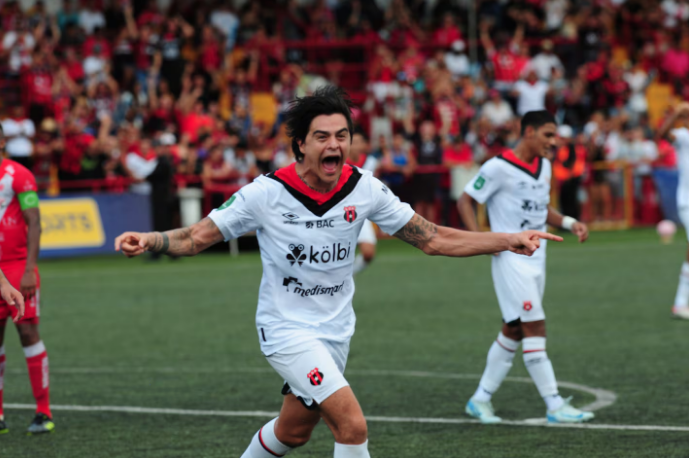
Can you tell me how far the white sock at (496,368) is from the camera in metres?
8.44

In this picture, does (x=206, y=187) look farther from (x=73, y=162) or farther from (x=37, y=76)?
(x=37, y=76)

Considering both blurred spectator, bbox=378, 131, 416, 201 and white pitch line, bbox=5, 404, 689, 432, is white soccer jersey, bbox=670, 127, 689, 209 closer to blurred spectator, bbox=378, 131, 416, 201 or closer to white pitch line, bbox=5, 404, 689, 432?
white pitch line, bbox=5, 404, 689, 432

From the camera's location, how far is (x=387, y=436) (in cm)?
788

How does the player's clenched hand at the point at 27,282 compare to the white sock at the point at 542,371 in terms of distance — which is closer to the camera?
the player's clenched hand at the point at 27,282

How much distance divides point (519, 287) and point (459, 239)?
2.64 meters

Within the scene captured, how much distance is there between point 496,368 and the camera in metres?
8.52

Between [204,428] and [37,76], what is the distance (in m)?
17.5

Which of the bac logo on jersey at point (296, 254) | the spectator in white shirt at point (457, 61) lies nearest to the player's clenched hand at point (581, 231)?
the bac logo on jersey at point (296, 254)

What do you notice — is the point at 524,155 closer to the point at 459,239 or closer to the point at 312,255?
the point at 459,239

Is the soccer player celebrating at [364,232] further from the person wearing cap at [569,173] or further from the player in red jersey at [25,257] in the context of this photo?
the person wearing cap at [569,173]

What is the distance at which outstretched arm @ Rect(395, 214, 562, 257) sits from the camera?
5.61 metres

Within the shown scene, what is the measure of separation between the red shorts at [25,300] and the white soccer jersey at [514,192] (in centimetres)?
339

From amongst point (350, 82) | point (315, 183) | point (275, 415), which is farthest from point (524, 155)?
point (350, 82)

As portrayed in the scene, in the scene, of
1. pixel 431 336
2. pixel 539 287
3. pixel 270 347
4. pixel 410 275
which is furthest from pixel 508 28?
pixel 270 347
